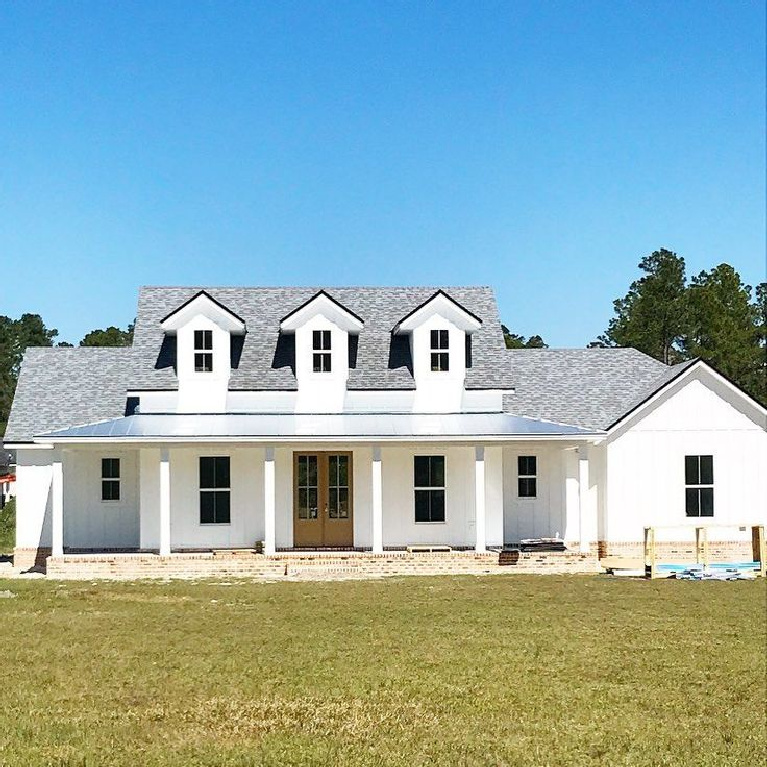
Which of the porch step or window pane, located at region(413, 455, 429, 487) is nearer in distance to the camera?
the porch step

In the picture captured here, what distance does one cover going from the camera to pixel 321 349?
1235 inches

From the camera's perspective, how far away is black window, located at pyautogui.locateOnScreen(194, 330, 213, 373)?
31188mm

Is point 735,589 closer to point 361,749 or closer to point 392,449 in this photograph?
point 392,449

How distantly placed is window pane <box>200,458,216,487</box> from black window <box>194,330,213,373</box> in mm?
2591

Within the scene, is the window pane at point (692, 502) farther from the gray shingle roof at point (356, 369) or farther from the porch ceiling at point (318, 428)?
the porch ceiling at point (318, 428)

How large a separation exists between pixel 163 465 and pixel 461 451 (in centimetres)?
823

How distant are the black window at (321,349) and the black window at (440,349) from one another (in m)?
3.00

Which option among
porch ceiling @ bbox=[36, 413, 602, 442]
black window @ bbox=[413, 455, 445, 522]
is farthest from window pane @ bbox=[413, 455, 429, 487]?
porch ceiling @ bbox=[36, 413, 602, 442]

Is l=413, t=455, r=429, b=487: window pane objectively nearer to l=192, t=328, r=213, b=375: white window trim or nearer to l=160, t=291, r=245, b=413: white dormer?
l=160, t=291, r=245, b=413: white dormer

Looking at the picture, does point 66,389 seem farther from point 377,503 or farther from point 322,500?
point 377,503

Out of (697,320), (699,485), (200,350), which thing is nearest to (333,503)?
(200,350)

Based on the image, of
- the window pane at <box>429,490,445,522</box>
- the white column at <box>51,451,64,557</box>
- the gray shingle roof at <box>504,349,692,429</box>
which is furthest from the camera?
the gray shingle roof at <box>504,349,692,429</box>

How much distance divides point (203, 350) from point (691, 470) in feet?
46.5

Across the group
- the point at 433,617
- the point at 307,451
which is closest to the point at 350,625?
the point at 433,617
